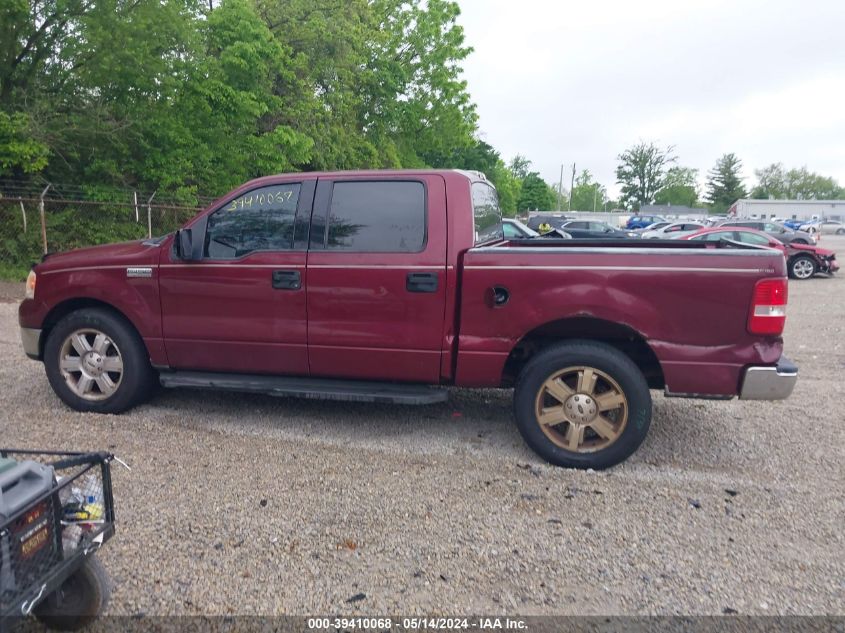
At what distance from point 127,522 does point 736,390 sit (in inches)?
143

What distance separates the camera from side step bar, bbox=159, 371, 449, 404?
14.6 feet

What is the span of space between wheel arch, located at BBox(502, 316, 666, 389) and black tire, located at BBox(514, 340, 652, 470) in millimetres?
123

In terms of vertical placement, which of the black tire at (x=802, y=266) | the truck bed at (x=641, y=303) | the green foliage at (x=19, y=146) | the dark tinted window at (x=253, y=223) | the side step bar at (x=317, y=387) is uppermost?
the green foliage at (x=19, y=146)

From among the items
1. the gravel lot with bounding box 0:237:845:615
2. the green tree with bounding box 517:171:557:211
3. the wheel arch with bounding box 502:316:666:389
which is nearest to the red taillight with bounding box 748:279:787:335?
the wheel arch with bounding box 502:316:666:389

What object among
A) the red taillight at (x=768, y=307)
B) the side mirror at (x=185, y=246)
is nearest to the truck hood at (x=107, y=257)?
the side mirror at (x=185, y=246)

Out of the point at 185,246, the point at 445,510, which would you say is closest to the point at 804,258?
the point at 445,510

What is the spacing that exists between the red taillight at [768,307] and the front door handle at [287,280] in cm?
293

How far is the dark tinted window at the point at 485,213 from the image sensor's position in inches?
183

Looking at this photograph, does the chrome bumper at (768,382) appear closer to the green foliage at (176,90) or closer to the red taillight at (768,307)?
the red taillight at (768,307)

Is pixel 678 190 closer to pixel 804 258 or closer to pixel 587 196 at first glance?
pixel 587 196

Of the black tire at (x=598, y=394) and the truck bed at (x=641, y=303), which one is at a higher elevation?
the truck bed at (x=641, y=303)

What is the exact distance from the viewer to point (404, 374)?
14.8ft

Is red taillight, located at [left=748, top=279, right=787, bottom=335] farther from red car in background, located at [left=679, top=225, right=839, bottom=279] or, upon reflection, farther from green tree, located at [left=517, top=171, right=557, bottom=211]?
green tree, located at [left=517, top=171, right=557, bottom=211]

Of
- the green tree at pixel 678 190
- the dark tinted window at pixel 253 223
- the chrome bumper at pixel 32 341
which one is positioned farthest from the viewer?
the green tree at pixel 678 190
